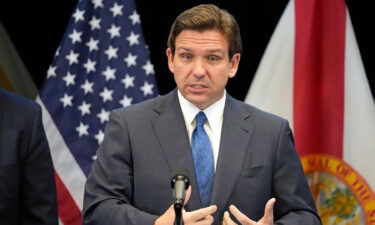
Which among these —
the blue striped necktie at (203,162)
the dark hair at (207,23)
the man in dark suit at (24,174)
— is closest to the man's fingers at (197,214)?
the blue striped necktie at (203,162)

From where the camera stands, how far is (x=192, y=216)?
2.36m

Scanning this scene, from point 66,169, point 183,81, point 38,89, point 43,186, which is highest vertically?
point 183,81

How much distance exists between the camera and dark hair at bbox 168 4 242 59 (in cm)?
274

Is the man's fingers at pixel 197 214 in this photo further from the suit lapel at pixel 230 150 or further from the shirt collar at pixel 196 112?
the shirt collar at pixel 196 112

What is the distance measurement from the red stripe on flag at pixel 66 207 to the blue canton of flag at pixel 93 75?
172 millimetres

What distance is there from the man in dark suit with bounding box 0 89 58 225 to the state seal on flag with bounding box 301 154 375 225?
1.93 metres

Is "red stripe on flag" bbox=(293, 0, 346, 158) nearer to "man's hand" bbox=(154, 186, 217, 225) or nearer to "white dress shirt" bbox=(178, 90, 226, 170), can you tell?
"white dress shirt" bbox=(178, 90, 226, 170)

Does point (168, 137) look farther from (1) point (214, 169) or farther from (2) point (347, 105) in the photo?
(2) point (347, 105)

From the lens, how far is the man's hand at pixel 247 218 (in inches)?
97.3

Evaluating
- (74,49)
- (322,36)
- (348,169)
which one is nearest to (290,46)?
(322,36)

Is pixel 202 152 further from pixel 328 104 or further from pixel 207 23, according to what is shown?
pixel 328 104

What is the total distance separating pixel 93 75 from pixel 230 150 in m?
1.74

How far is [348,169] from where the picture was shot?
13.3ft

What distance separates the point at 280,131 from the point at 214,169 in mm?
336
